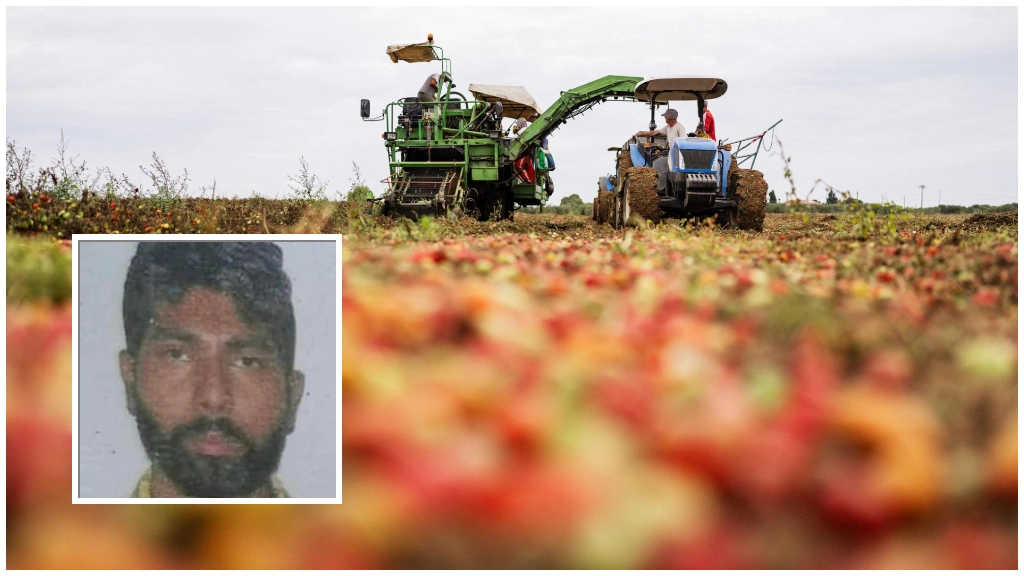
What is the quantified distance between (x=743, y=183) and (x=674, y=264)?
6.13 metres

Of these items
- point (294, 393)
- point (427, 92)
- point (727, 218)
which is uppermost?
point (427, 92)

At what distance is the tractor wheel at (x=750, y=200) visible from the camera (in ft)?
28.1

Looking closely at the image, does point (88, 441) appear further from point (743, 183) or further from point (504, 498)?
point (743, 183)

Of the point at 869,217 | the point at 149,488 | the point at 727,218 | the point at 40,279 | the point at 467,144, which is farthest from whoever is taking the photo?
the point at 467,144

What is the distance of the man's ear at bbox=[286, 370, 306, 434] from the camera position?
1.61 meters

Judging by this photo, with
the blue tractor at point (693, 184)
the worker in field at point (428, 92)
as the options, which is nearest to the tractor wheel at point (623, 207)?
the blue tractor at point (693, 184)

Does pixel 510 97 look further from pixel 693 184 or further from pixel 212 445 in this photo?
pixel 212 445

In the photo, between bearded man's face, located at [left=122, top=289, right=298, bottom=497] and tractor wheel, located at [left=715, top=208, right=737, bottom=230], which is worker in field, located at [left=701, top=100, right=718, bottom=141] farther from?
bearded man's face, located at [left=122, top=289, right=298, bottom=497]

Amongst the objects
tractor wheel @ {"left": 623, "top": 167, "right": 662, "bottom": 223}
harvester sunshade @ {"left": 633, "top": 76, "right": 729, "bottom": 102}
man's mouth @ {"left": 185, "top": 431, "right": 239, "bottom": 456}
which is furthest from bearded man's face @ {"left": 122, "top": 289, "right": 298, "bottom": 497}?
harvester sunshade @ {"left": 633, "top": 76, "right": 729, "bottom": 102}

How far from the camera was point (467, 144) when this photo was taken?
11.8 meters

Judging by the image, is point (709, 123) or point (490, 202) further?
point (490, 202)

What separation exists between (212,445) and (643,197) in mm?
7065

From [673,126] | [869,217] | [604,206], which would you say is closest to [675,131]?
[673,126]

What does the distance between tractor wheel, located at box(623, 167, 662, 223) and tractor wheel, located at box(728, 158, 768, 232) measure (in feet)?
3.31
